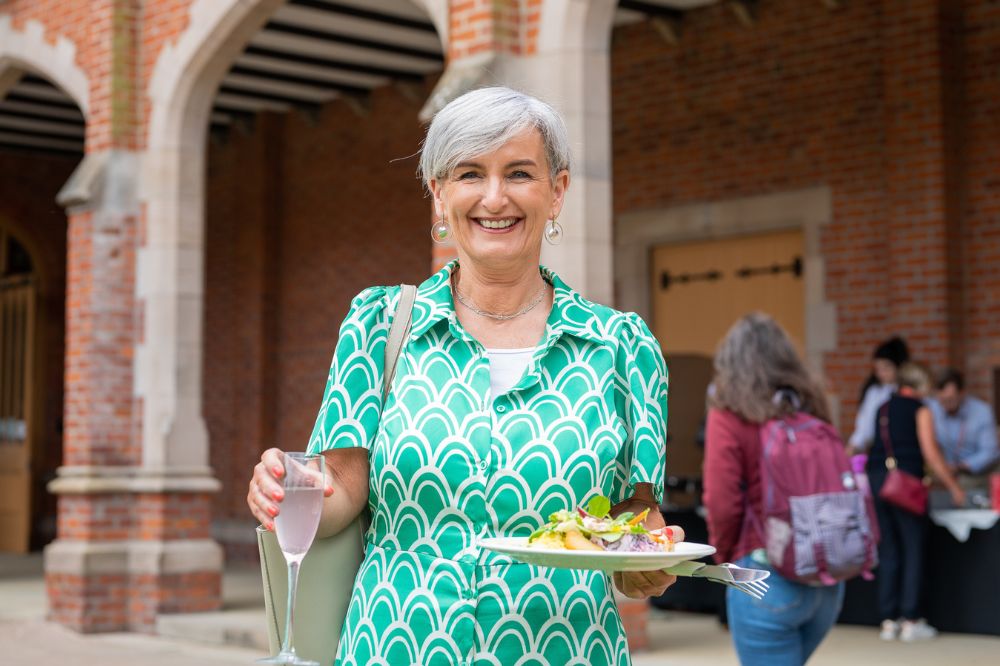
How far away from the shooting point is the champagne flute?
6.60 feet

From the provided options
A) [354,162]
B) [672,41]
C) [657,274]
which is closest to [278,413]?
[354,162]

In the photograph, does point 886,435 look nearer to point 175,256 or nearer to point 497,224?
point 175,256

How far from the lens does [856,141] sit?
33.9 ft

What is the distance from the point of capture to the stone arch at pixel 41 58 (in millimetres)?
10938

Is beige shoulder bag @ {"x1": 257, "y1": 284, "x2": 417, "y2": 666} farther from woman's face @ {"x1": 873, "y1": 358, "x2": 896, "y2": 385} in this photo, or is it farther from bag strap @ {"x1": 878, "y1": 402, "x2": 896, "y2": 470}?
woman's face @ {"x1": 873, "y1": 358, "x2": 896, "y2": 385}

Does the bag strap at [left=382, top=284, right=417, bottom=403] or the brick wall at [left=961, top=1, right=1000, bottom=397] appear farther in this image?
the brick wall at [left=961, top=1, right=1000, bottom=397]

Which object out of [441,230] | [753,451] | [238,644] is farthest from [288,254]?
[441,230]

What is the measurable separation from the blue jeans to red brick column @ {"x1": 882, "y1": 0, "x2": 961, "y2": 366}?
5.54 metres

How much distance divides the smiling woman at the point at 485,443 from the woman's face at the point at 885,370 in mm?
6955

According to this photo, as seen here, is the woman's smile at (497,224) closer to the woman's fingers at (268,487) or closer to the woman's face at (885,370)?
the woman's fingers at (268,487)

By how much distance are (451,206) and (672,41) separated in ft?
31.2

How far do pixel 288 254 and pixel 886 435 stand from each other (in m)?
8.37

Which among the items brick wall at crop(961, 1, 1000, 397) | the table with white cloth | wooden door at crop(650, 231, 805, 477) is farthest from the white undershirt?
brick wall at crop(961, 1, 1000, 397)

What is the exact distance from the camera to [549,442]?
87.2 inches
